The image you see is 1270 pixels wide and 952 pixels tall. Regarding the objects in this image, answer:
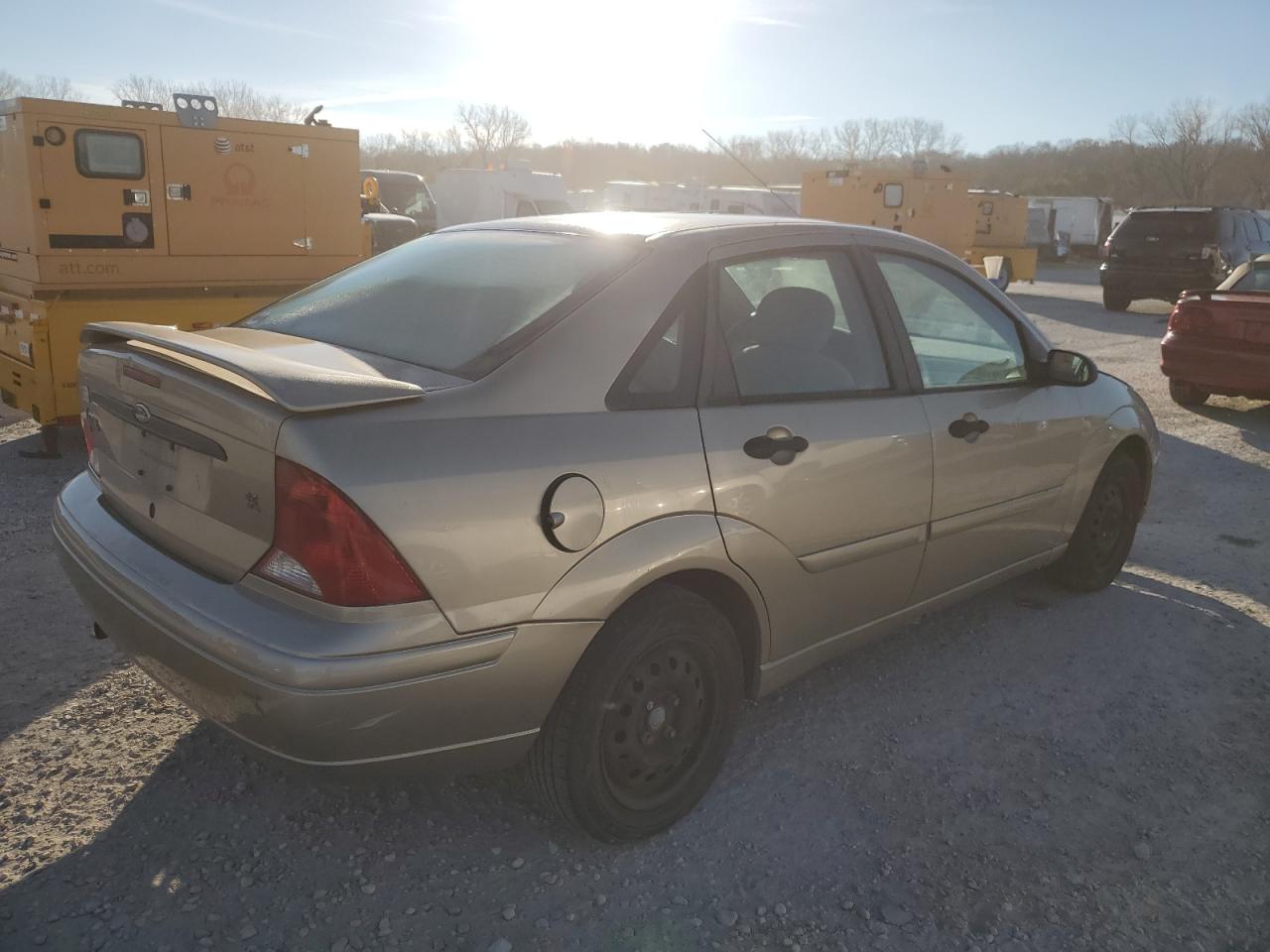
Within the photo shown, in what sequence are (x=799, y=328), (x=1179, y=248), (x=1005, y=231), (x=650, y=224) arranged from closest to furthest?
1. (x=650, y=224)
2. (x=799, y=328)
3. (x=1179, y=248)
4. (x=1005, y=231)

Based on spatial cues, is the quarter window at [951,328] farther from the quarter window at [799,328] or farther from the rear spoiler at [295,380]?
the rear spoiler at [295,380]

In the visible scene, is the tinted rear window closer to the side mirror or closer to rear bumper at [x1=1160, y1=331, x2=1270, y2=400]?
rear bumper at [x1=1160, y1=331, x2=1270, y2=400]

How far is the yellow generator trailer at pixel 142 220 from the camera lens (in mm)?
6250

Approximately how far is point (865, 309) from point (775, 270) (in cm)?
35

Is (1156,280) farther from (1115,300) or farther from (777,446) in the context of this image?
(777,446)

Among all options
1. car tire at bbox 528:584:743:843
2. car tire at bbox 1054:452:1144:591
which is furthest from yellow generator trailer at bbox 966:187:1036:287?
car tire at bbox 528:584:743:843

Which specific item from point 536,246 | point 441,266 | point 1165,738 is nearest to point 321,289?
point 441,266

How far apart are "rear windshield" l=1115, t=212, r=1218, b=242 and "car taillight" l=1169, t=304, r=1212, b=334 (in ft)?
28.7

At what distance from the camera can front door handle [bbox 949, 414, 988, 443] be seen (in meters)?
3.38

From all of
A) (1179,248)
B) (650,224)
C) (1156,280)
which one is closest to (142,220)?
(650,224)

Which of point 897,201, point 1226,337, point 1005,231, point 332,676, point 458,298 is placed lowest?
point 332,676

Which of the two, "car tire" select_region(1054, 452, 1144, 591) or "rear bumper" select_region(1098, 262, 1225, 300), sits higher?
"rear bumper" select_region(1098, 262, 1225, 300)

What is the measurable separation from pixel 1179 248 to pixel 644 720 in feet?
56.0

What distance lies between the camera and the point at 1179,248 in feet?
54.4
